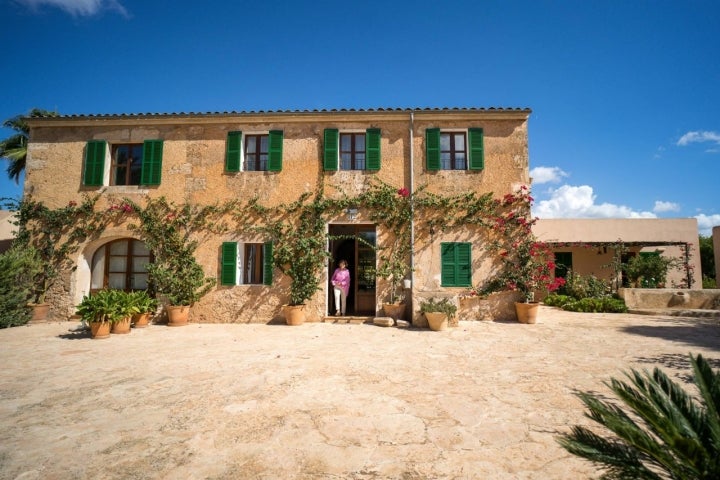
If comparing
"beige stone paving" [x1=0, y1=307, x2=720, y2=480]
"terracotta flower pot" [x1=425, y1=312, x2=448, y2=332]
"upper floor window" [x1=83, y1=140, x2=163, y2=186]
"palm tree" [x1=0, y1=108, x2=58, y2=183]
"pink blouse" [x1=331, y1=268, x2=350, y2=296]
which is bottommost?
"beige stone paving" [x1=0, y1=307, x2=720, y2=480]

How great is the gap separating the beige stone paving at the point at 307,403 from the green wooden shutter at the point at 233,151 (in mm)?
4987

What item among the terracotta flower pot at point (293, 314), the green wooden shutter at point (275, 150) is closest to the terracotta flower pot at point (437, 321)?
the terracotta flower pot at point (293, 314)

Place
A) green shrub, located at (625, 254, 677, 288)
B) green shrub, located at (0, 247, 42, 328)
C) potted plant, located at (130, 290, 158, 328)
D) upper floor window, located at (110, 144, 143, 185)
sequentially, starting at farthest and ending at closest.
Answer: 1. green shrub, located at (625, 254, 677, 288)
2. upper floor window, located at (110, 144, 143, 185)
3. green shrub, located at (0, 247, 42, 328)
4. potted plant, located at (130, 290, 158, 328)

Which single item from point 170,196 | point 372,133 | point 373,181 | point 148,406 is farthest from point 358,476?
point 170,196

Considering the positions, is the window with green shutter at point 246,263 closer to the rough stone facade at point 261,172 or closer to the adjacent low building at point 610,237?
the rough stone facade at point 261,172

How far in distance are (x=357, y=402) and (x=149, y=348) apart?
15.5ft

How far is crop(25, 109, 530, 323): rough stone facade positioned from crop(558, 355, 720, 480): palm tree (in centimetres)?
747

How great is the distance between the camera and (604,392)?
12.9ft

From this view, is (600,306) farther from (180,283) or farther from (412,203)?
(180,283)

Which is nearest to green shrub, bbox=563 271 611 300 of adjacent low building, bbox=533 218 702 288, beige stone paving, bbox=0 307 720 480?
adjacent low building, bbox=533 218 702 288

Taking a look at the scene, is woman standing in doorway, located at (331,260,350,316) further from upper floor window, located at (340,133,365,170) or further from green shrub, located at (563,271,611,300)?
green shrub, located at (563,271,611,300)

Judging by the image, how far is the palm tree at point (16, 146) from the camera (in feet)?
42.2

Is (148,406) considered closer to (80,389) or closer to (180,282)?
(80,389)

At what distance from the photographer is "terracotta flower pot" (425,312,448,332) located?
7734mm
